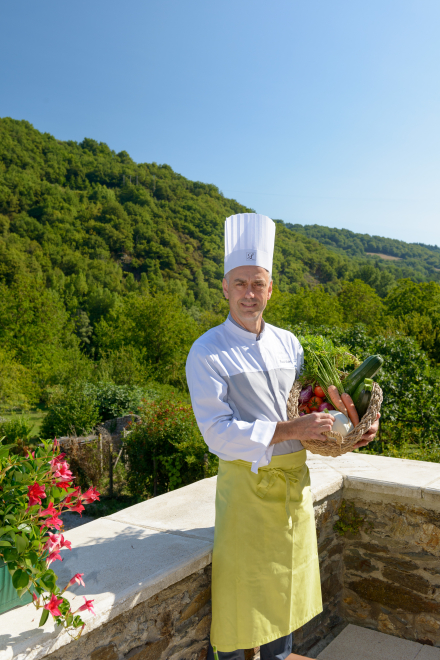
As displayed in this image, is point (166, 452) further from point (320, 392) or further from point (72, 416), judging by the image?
point (72, 416)

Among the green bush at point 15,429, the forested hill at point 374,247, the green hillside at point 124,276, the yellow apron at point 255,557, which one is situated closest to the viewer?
the yellow apron at point 255,557

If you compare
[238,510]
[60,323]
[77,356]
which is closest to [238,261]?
[238,510]

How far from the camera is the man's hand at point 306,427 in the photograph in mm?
1657

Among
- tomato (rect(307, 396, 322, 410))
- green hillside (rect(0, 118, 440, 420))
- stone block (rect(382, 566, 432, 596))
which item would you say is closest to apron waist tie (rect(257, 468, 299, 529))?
tomato (rect(307, 396, 322, 410))

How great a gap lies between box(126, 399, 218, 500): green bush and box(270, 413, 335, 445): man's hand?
5657mm

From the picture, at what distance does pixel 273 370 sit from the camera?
1.97 meters

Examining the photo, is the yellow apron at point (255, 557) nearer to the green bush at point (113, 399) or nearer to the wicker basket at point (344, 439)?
the wicker basket at point (344, 439)

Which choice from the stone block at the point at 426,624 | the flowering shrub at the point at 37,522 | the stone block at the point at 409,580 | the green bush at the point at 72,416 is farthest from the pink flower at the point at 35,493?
the green bush at the point at 72,416

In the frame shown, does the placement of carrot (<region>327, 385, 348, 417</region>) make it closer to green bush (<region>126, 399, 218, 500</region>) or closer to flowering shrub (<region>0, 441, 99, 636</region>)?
flowering shrub (<region>0, 441, 99, 636</region>)

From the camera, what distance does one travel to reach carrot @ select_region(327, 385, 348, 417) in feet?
6.21

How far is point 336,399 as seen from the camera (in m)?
1.91

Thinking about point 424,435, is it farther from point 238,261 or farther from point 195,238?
point 195,238

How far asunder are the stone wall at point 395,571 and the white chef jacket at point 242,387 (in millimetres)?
1198

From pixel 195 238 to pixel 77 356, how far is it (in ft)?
112
